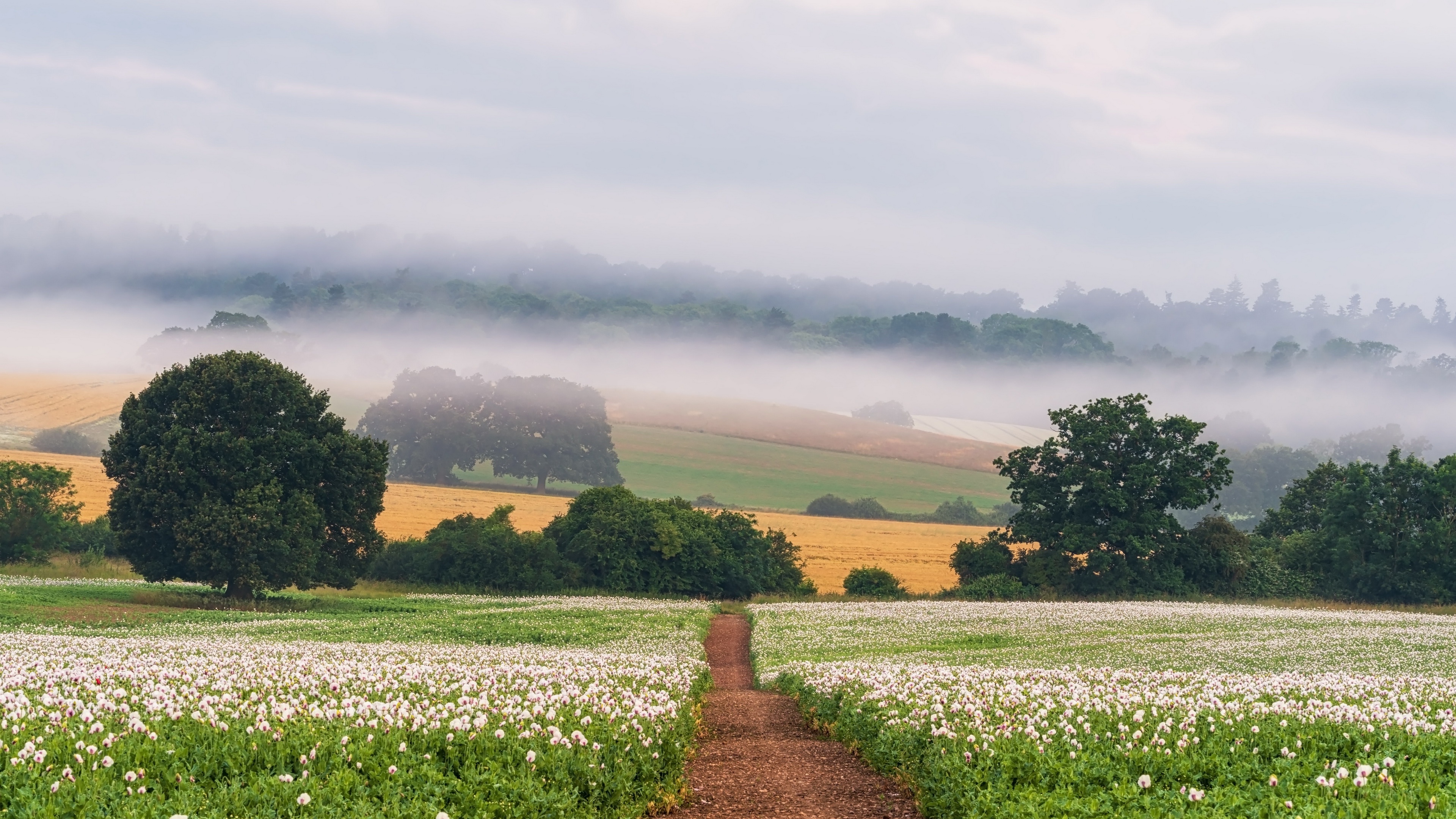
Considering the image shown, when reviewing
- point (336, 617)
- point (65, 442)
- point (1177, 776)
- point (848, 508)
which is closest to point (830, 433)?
point (848, 508)

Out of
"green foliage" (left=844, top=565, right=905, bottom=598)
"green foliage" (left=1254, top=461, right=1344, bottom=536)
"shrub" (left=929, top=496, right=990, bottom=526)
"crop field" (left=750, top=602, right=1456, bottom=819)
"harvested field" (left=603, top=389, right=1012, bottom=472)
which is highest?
"harvested field" (left=603, top=389, right=1012, bottom=472)

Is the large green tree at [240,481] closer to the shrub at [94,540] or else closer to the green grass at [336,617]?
the green grass at [336,617]

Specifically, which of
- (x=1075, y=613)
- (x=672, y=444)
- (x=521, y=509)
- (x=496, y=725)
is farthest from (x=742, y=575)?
(x=672, y=444)

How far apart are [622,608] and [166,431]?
24.2 m

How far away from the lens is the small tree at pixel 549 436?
146 metres

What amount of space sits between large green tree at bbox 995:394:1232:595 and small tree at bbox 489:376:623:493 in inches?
2988

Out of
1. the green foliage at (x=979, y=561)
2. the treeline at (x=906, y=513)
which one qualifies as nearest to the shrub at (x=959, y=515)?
the treeline at (x=906, y=513)

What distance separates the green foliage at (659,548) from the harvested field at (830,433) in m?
94.5

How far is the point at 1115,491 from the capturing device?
79375 mm

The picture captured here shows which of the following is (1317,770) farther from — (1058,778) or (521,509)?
(521,509)

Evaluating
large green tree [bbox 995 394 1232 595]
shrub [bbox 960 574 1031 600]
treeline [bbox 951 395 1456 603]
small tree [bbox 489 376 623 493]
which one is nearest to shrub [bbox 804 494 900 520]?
small tree [bbox 489 376 623 493]

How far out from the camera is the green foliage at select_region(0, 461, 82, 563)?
70312 millimetres

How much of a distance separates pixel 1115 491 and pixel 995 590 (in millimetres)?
11373

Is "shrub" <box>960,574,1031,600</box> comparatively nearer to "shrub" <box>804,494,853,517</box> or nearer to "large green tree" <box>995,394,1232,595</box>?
"large green tree" <box>995,394,1232,595</box>
